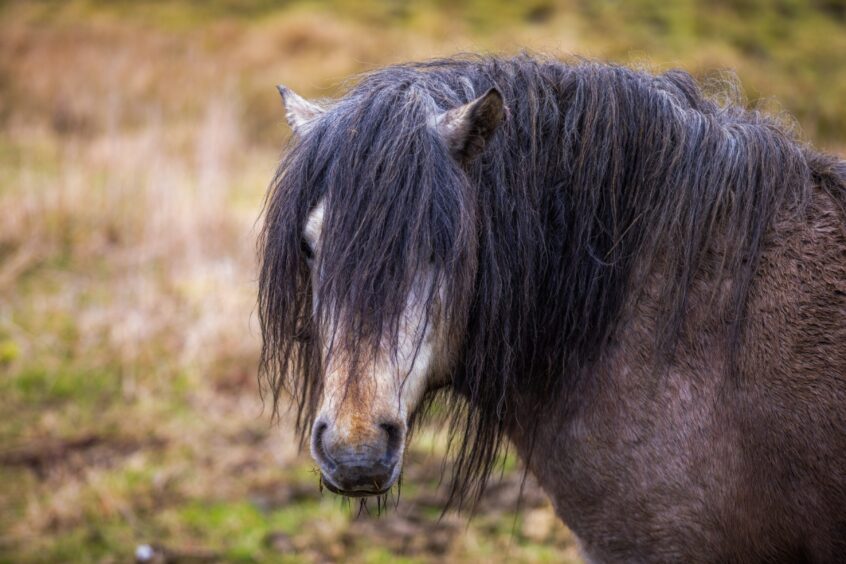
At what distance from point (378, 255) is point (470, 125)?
0.48m

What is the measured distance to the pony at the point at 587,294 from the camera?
2133 mm

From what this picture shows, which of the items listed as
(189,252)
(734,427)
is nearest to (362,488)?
(734,427)

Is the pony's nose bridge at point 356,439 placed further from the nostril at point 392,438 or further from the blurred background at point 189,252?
the blurred background at point 189,252

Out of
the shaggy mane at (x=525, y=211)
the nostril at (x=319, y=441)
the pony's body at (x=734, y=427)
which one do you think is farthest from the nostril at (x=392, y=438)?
the pony's body at (x=734, y=427)

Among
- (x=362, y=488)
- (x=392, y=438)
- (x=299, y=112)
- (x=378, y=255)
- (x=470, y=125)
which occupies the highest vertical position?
(x=470, y=125)

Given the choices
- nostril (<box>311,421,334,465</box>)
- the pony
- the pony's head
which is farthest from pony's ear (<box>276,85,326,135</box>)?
nostril (<box>311,421,334,465</box>)

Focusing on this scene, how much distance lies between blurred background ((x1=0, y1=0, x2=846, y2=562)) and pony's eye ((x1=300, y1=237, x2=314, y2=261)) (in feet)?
3.16

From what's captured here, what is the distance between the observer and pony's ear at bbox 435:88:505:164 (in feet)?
7.20

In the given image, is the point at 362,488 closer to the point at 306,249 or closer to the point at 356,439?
the point at 356,439

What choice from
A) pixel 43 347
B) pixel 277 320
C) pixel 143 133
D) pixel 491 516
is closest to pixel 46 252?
pixel 43 347

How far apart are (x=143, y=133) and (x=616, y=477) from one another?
32.6 feet

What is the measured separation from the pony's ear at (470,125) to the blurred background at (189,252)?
0.94m

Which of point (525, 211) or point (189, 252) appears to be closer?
point (525, 211)

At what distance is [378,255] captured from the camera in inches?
85.0
